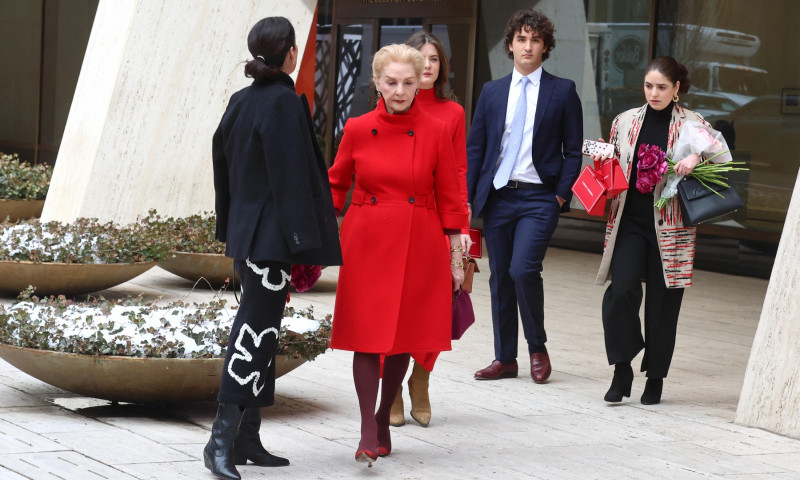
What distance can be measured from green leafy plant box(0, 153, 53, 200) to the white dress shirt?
8.13 meters

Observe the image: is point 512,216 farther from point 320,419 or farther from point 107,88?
point 107,88

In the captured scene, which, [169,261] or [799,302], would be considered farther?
[169,261]

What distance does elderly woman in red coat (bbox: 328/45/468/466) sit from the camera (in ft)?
16.0

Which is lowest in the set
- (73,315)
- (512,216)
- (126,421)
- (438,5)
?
(126,421)

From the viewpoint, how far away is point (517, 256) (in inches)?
275

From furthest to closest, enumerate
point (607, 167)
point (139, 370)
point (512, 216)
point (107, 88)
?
point (107, 88) < point (512, 216) < point (607, 167) < point (139, 370)

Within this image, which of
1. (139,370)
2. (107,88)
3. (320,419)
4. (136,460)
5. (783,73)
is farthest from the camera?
(783,73)

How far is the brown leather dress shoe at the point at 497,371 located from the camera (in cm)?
707

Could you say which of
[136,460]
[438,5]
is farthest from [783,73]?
[136,460]

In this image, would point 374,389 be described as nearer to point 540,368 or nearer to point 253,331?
point 253,331

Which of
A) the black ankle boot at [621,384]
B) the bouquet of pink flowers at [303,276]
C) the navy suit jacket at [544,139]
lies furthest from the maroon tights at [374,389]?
the navy suit jacket at [544,139]

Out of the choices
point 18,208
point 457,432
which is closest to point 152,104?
point 18,208

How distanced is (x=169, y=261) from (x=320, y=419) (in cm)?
453

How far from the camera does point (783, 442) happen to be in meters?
5.86
